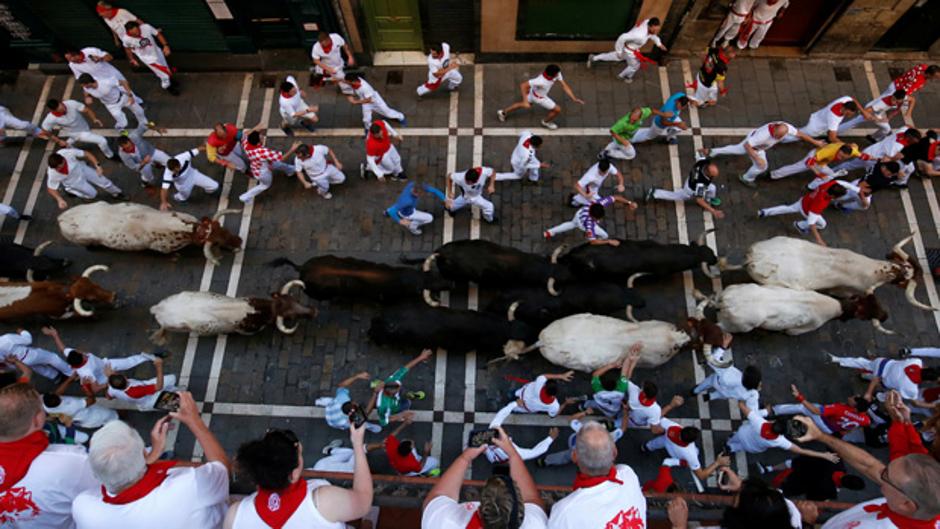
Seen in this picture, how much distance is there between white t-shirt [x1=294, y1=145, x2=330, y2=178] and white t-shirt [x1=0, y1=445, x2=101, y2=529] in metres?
6.42

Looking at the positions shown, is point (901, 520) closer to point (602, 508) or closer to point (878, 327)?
point (602, 508)

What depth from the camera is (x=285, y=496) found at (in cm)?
498

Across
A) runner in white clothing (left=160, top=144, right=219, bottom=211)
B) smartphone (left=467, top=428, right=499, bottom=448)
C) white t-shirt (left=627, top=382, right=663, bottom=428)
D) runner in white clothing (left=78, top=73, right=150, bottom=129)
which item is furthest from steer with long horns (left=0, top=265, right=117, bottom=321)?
white t-shirt (left=627, top=382, right=663, bottom=428)

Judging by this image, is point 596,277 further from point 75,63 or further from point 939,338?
point 75,63

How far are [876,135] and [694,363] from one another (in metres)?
6.84

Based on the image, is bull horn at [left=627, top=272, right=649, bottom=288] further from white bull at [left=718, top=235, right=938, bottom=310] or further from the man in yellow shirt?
the man in yellow shirt

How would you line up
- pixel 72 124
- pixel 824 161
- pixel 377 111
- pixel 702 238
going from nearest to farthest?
pixel 702 238 < pixel 824 161 < pixel 72 124 < pixel 377 111

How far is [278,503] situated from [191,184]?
8435mm

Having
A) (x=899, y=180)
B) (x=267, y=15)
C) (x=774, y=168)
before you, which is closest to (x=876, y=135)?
(x=899, y=180)

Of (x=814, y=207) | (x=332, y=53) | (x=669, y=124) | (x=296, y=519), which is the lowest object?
(x=296, y=519)

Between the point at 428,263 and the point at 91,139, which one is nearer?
the point at 428,263

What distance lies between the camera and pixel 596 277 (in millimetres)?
10039

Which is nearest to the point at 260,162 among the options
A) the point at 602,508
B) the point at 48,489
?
Result: the point at 48,489

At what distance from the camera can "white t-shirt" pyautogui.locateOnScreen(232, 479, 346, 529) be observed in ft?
16.1
